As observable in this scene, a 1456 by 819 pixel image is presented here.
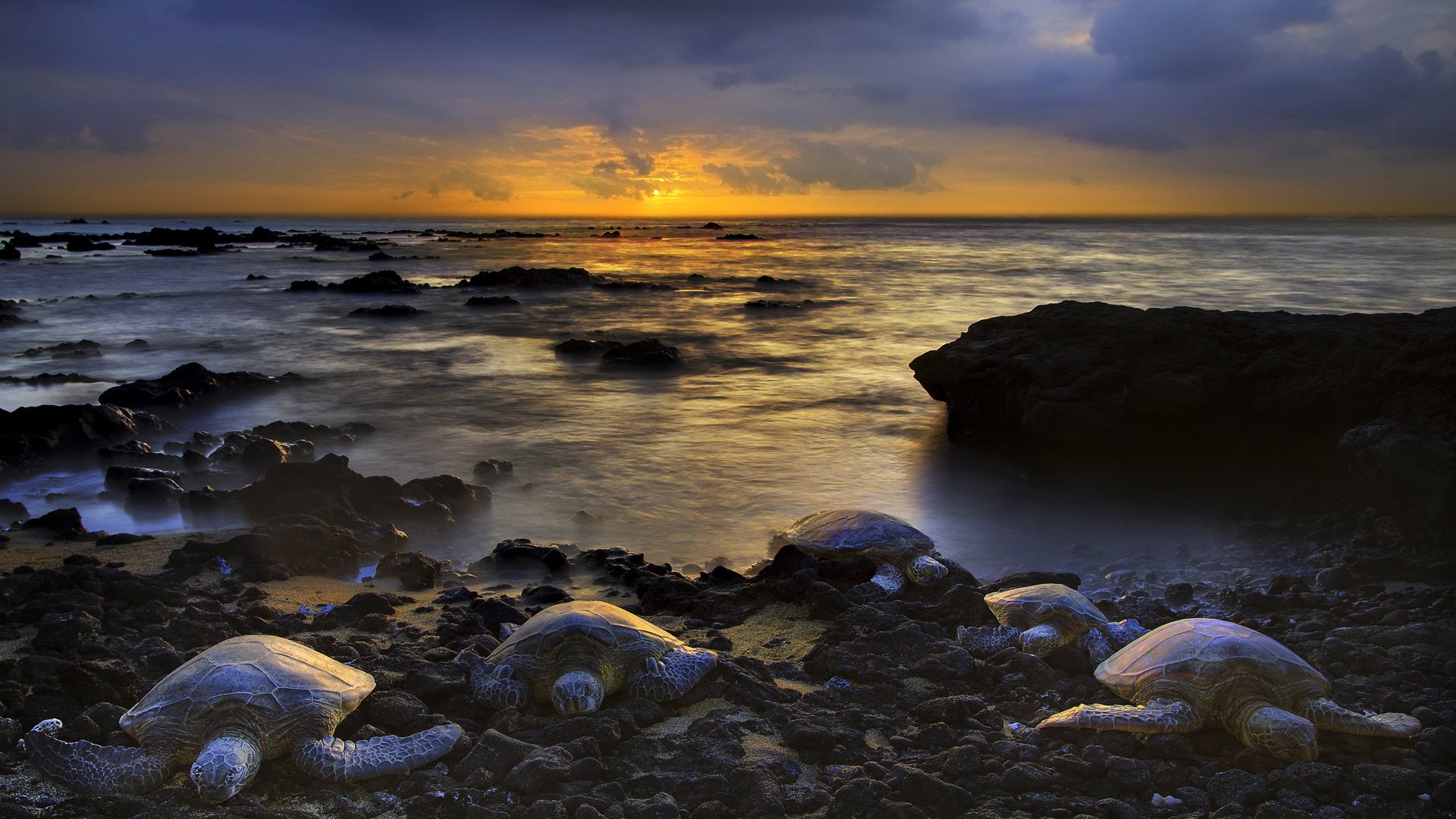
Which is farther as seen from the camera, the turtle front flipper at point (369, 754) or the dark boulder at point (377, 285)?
the dark boulder at point (377, 285)

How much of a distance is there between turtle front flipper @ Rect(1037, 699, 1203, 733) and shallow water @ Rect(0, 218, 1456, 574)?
10.0ft

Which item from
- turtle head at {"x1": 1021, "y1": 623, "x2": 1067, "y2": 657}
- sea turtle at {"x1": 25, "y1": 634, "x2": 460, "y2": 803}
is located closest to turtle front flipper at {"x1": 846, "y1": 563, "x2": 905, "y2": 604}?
turtle head at {"x1": 1021, "y1": 623, "x2": 1067, "y2": 657}

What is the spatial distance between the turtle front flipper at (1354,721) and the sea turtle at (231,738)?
3.89 m

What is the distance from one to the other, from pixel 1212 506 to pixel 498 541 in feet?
21.0

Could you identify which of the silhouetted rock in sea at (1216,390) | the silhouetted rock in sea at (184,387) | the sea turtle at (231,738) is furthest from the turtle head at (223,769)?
the silhouetted rock in sea at (184,387)

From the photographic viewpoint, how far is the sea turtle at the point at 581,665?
4191 millimetres

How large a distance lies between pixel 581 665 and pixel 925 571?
2.62 m

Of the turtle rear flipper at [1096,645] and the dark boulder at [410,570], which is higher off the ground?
the turtle rear flipper at [1096,645]

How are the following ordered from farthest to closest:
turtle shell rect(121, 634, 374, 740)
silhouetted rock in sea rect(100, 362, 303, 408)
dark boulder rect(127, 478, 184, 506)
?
silhouetted rock in sea rect(100, 362, 303, 408) → dark boulder rect(127, 478, 184, 506) → turtle shell rect(121, 634, 374, 740)

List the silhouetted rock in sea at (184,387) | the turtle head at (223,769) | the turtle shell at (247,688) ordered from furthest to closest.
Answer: the silhouetted rock in sea at (184,387), the turtle shell at (247,688), the turtle head at (223,769)

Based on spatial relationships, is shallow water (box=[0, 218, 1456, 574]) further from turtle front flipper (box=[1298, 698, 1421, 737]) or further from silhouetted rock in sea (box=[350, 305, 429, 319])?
turtle front flipper (box=[1298, 698, 1421, 737])

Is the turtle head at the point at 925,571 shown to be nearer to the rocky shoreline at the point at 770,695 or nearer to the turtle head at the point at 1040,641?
the rocky shoreline at the point at 770,695

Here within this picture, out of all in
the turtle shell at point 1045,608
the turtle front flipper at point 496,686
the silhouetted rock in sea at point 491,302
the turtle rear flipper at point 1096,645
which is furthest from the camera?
the silhouetted rock in sea at point 491,302

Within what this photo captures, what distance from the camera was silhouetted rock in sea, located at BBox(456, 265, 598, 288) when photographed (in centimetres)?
3406
